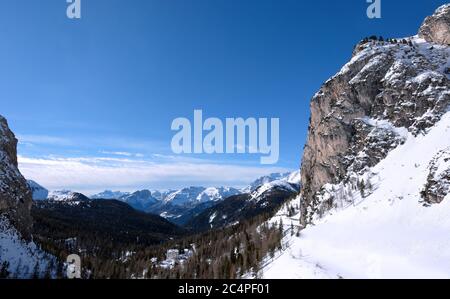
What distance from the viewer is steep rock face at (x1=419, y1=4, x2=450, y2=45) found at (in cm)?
16038

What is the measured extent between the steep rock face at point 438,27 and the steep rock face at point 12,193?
211m

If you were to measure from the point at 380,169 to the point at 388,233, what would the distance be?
4526 cm

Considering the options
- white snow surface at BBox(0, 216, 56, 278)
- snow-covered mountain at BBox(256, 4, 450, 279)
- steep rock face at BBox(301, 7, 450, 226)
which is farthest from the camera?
white snow surface at BBox(0, 216, 56, 278)

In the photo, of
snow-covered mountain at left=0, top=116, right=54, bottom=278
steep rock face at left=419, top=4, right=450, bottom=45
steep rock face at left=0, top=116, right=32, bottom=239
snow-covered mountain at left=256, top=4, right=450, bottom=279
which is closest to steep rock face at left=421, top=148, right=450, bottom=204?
snow-covered mountain at left=256, top=4, right=450, bottom=279

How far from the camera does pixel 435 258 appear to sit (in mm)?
54844

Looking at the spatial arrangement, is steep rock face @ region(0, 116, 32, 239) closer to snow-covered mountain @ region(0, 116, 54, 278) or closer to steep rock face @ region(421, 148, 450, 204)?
snow-covered mountain @ region(0, 116, 54, 278)

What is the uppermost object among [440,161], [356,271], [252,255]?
[440,161]

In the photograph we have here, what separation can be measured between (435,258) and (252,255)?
8027 cm

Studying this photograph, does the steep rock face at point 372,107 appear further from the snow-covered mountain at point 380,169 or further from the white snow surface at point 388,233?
the white snow surface at point 388,233

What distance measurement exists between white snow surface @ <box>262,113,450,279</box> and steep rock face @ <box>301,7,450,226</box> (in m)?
10.5

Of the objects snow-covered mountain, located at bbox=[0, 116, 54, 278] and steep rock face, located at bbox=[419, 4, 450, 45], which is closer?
snow-covered mountain, located at bbox=[0, 116, 54, 278]
